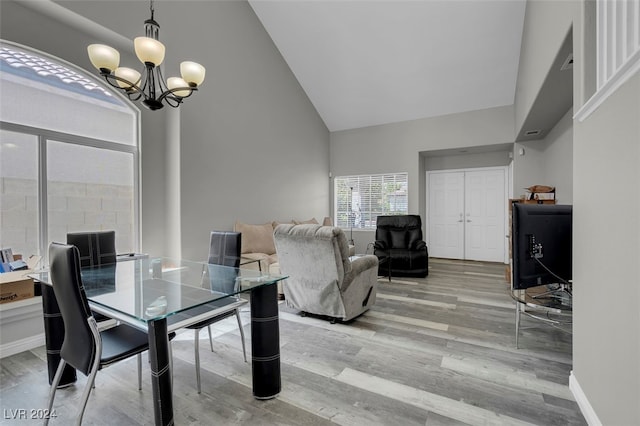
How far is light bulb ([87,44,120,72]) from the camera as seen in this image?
194 centimetres

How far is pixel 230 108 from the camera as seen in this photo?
459cm

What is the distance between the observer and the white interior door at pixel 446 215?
666cm

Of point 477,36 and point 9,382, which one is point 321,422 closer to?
point 9,382

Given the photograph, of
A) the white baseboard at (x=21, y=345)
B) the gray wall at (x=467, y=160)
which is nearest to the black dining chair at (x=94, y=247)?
the white baseboard at (x=21, y=345)

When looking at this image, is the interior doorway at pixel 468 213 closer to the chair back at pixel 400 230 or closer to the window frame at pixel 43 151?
the chair back at pixel 400 230

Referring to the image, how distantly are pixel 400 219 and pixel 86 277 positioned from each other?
4.91 metres

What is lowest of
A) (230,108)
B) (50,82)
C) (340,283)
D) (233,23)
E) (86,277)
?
(340,283)

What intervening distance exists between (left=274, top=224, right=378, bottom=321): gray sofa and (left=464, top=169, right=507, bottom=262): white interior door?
434 cm

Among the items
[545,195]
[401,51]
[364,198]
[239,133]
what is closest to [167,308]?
[239,133]

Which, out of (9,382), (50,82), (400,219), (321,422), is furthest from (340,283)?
(50,82)

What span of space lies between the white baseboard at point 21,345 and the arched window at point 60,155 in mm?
836

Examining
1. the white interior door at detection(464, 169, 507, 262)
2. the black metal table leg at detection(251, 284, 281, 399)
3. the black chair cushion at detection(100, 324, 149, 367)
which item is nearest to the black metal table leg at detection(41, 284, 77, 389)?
the black chair cushion at detection(100, 324, 149, 367)

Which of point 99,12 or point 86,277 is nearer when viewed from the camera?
point 86,277

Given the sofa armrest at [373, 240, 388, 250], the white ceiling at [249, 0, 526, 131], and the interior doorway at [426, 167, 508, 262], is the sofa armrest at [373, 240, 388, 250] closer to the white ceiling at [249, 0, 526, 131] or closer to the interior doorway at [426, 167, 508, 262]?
the interior doorway at [426, 167, 508, 262]
